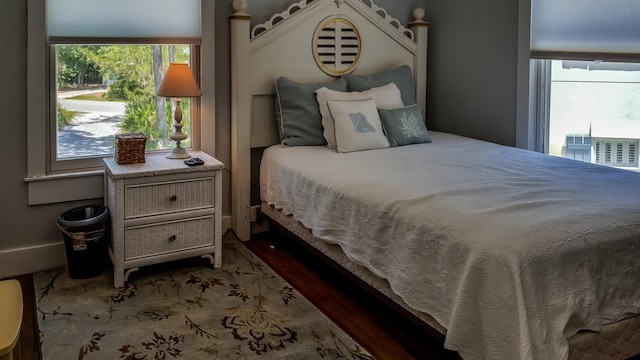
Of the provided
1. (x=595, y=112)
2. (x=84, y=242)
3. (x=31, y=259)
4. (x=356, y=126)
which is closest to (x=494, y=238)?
(x=356, y=126)

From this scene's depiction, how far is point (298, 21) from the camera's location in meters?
3.77

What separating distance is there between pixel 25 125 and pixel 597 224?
2.79 metres

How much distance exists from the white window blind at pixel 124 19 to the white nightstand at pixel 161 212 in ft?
2.38

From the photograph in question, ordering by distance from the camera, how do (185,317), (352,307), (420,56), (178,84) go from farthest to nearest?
(420,56), (178,84), (352,307), (185,317)

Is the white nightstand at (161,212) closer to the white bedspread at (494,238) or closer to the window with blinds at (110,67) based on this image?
the window with blinds at (110,67)

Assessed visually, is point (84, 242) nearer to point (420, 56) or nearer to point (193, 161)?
point (193, 161)

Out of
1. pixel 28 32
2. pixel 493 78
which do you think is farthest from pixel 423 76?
pixel 28 32

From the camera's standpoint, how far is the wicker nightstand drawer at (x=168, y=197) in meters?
2.99

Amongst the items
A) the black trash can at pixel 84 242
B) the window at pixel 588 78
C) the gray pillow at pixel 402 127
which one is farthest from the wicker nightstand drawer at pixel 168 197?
the window at pixel 588 78

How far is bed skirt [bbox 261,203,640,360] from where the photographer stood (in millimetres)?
1890

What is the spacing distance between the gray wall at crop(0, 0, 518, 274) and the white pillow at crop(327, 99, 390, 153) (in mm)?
760

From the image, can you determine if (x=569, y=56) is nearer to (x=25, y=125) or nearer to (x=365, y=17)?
(x=365, y=17)

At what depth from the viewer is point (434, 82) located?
4.40m

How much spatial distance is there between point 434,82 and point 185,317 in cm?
268
